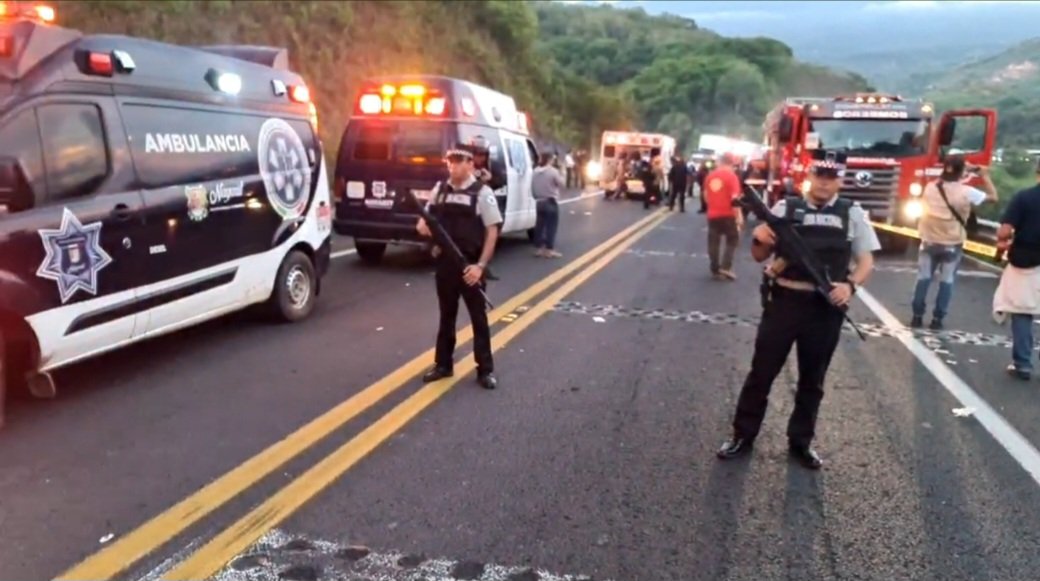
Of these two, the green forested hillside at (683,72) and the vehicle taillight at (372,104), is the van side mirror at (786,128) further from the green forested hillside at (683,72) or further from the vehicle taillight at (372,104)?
the green forested hillside at (683,72)

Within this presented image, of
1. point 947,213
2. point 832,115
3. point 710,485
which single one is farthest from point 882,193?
point 710,485

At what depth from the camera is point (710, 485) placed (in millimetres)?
4801

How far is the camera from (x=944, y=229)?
9.27m

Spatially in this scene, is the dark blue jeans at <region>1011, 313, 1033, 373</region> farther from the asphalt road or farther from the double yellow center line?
the double yellow center line

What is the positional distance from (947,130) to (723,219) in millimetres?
6705

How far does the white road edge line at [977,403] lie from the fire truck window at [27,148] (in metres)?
5.71

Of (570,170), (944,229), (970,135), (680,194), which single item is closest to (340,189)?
(944,229)

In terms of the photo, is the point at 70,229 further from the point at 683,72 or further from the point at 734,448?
the point at 683,72

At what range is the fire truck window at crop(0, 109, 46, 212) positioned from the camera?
5.25 metres

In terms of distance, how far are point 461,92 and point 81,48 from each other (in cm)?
686

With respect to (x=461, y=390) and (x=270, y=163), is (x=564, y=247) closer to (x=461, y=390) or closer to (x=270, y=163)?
(x=270, y=163)

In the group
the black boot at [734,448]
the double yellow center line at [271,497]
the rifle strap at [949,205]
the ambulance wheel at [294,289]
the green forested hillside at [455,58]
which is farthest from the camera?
the green forested hillside at [455,58]

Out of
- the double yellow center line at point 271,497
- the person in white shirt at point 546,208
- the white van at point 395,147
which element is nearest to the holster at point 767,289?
the double yellow center line at point 271,497

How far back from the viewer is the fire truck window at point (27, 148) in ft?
17.2
